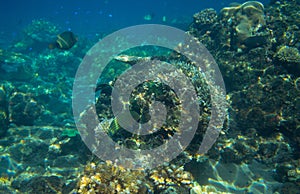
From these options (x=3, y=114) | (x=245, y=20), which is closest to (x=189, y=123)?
(x=245, y=20)

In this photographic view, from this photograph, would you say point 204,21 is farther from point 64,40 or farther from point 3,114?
point 3,114

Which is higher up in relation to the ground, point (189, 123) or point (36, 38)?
point (36, 38)

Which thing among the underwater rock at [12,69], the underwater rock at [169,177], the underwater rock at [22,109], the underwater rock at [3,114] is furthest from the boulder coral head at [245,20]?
the underwater rock at [12,69]

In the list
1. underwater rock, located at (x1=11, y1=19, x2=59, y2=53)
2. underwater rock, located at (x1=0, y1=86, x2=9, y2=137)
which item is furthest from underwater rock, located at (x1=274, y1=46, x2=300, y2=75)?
underwater rock, located at (x1=11, y1=19, x2=59, y2=53)

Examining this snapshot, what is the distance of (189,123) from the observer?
17.8ft

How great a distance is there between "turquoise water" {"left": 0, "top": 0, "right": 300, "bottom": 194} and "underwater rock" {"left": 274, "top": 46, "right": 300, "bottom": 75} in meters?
0.03

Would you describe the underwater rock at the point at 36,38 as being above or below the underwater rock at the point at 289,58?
above

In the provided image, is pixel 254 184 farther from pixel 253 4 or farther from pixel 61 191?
pixel 253 4

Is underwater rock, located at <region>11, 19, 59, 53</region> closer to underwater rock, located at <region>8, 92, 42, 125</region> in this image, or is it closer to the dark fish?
underwater rock, located at <region>8, 92, 42, 125</region>

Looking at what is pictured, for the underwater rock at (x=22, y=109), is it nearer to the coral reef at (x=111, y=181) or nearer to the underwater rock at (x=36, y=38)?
the coral reef at (x=111, y=181)

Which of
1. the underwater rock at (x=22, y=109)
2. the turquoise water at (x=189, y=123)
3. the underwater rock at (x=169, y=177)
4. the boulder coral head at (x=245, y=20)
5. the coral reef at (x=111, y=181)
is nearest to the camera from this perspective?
the coral reef at (x=111, y=181)

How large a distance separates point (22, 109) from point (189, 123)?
308 inches

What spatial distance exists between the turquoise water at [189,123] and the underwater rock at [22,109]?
0.15ft

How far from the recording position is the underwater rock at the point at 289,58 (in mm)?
7554
